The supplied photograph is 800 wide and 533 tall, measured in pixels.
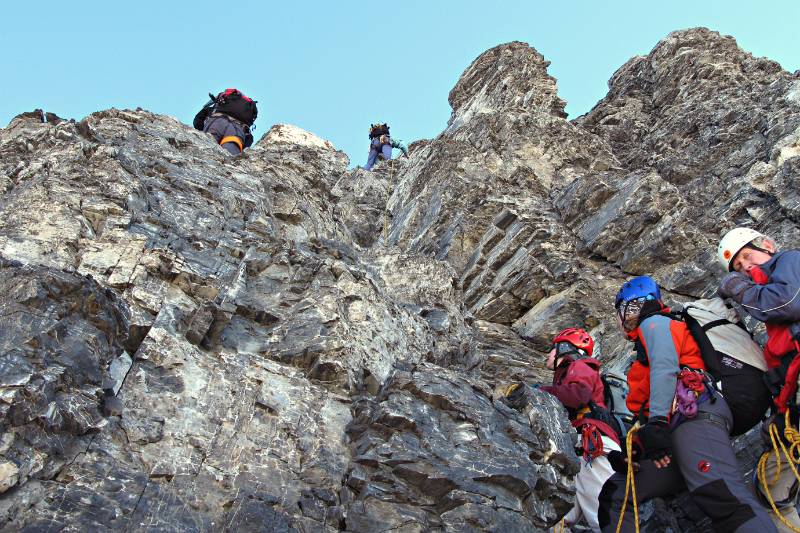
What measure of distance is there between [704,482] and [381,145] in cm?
3377

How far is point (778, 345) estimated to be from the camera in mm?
6867

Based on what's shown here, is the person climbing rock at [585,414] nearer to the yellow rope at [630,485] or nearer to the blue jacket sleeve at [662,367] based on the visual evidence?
the yellow rope at [630,485]

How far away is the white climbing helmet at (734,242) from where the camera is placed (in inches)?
299

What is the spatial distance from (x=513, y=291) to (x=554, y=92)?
17.5 metres

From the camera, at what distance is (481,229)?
20969 millimetres

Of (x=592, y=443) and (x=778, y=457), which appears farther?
(x=592, y=443)

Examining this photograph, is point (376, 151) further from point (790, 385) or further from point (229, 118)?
point (790, 385)

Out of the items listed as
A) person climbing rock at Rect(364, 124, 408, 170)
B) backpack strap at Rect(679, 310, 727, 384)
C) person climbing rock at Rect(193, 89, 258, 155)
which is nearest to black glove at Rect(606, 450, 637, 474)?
backpack strap at Rect(679, 310, 727, 384)

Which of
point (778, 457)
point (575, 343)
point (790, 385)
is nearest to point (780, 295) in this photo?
point (790, 385)

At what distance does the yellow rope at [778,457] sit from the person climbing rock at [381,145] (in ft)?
106

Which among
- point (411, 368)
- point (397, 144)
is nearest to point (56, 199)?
point (411, 368)

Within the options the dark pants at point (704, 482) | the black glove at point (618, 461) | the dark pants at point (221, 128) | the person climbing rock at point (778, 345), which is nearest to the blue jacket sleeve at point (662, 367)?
the dark pants at point (704, 482)

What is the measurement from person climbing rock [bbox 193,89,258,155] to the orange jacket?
52.7ft

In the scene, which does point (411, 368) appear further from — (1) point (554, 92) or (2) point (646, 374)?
(1) point (554, 92)
